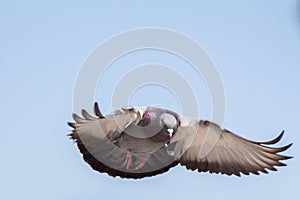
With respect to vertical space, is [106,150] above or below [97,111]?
below

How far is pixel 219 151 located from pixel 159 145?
1.29 m

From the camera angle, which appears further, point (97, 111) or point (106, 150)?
point (106, 150)

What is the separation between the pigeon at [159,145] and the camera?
10562 millimetres

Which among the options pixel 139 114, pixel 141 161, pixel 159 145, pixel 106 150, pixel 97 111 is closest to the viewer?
pixel 139 114

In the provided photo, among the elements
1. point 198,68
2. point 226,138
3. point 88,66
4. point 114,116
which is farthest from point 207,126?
point 88,66

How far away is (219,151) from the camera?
11.3 metres

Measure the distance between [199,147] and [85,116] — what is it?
8.11 ft

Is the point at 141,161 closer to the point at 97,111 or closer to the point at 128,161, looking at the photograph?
the point at 128,161

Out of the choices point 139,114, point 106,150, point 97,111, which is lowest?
point 139,114

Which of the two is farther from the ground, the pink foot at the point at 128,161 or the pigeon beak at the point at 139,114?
the pigeon beak at the point at 139,114

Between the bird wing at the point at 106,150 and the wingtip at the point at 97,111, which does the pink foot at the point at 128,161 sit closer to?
the bird wing at the point at 106,150

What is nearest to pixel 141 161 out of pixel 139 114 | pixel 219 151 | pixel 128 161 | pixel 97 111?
pixel 128 161

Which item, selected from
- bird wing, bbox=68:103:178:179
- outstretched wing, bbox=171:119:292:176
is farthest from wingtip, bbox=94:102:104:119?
outstretched wing, bbox=171:119:292:176

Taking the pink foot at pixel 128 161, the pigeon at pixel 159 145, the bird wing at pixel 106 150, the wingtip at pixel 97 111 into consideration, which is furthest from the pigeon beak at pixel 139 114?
the pink foot at pixel 128 161
